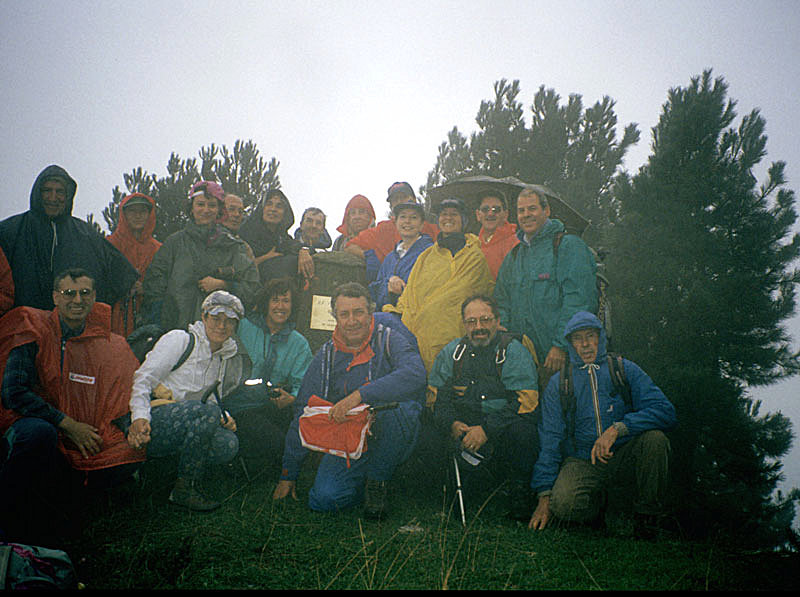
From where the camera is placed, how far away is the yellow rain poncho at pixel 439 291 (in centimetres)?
440

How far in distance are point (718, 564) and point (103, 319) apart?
4045 millimetres

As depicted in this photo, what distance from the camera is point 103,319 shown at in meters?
3.38

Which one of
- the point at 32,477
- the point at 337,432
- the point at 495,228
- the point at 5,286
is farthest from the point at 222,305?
the point at 495,228

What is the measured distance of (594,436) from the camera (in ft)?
11.8

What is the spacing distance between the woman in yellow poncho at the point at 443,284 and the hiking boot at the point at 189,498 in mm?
1979

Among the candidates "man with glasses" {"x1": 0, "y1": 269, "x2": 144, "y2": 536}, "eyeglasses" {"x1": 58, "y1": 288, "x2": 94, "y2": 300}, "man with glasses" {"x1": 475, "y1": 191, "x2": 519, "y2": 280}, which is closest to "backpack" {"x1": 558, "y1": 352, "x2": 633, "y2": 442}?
→ "man with glasses" {"x1": 475, "y1": 191, "x2": 519, "y2": 280}

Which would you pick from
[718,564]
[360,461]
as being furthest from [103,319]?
[718,564]

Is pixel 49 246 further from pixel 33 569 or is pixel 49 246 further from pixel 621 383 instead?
pixel 621 383

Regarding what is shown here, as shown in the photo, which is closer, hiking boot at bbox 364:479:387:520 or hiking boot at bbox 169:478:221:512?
hiking boot at bbox 169:478:221:512

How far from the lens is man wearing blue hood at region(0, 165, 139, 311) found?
3.94 meters

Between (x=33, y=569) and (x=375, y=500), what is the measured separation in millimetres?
1985

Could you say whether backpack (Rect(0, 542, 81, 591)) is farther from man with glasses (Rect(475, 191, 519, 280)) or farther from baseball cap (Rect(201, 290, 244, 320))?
man with glasses (Rect(475, 191, 519, 280))

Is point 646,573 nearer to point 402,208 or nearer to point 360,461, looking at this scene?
point 360,461

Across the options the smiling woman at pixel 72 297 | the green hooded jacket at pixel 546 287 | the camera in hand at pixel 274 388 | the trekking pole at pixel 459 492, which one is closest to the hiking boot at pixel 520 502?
the trekking pole at pixel 459 492
